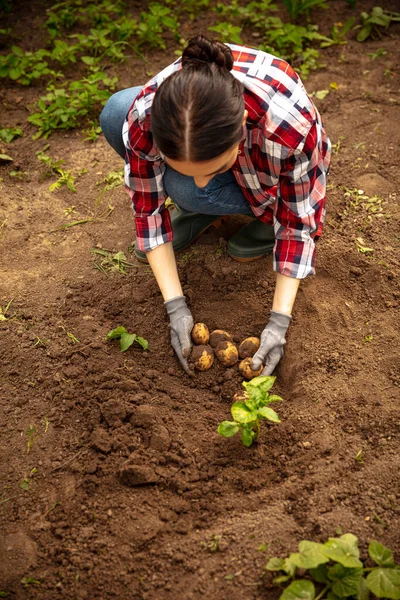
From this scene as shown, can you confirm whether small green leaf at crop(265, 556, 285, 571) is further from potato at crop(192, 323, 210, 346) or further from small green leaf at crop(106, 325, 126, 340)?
small green leaf at crop(106, 325, 126, 340)

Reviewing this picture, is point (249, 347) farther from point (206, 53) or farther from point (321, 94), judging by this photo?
point (321, 94)

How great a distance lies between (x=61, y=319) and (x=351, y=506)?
1.51 metres

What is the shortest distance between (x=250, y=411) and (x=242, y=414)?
1.4 inches

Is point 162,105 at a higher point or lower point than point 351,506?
higher

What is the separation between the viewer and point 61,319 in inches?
110

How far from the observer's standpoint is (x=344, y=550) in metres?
1.85

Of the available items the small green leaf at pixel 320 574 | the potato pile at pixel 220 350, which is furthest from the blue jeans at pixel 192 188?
the small green leaf at pixel 320 574

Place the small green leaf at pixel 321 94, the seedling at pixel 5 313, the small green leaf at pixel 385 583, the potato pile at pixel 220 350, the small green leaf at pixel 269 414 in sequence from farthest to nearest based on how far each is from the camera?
the small green leaf at pixel 321 94, the seedling at pixel 5 313, the potato pile at pixel 220 350, the small green leaf at pixel 269 414, the small green leaf at pixel 385 583

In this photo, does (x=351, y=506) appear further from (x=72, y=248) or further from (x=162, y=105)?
(x=72, y=248)

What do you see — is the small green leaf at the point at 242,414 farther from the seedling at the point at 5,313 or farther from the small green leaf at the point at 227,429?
the seedling at the point at 5,313

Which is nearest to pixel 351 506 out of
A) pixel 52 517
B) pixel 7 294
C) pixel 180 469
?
pixel 180 469

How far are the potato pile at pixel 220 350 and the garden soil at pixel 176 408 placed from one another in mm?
55

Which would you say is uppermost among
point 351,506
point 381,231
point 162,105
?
point 162,105

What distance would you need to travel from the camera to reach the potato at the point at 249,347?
259cm
